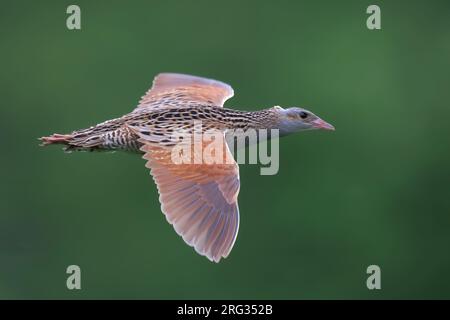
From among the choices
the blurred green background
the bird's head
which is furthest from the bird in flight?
the blurred green background

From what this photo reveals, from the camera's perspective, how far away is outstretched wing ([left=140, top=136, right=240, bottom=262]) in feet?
37.8

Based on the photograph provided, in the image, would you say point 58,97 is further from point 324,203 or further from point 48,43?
point 324,203

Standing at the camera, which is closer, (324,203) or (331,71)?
(324,203)

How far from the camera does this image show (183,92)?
14.4 m

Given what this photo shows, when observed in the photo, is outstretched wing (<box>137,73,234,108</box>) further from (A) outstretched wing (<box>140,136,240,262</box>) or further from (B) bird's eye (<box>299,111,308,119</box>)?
(A) outstretched wing (<box>140,136,240,262</box>)

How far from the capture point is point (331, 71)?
27.8 m

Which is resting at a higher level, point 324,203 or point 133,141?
point 133,141

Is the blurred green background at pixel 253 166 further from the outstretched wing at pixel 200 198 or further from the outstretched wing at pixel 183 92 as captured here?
the outstretched wing at pixel 200 198

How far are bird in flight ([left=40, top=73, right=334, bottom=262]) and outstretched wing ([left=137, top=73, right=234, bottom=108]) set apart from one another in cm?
2

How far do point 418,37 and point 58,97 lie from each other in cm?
901

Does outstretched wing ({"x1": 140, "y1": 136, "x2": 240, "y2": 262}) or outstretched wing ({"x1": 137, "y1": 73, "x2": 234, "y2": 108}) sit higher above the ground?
outstretched wing ({"x1": 137, "y1": 73, "x2": 234, "y2": 108})

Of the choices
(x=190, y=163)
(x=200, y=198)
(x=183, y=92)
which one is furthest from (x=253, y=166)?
(x=200, y=198)
